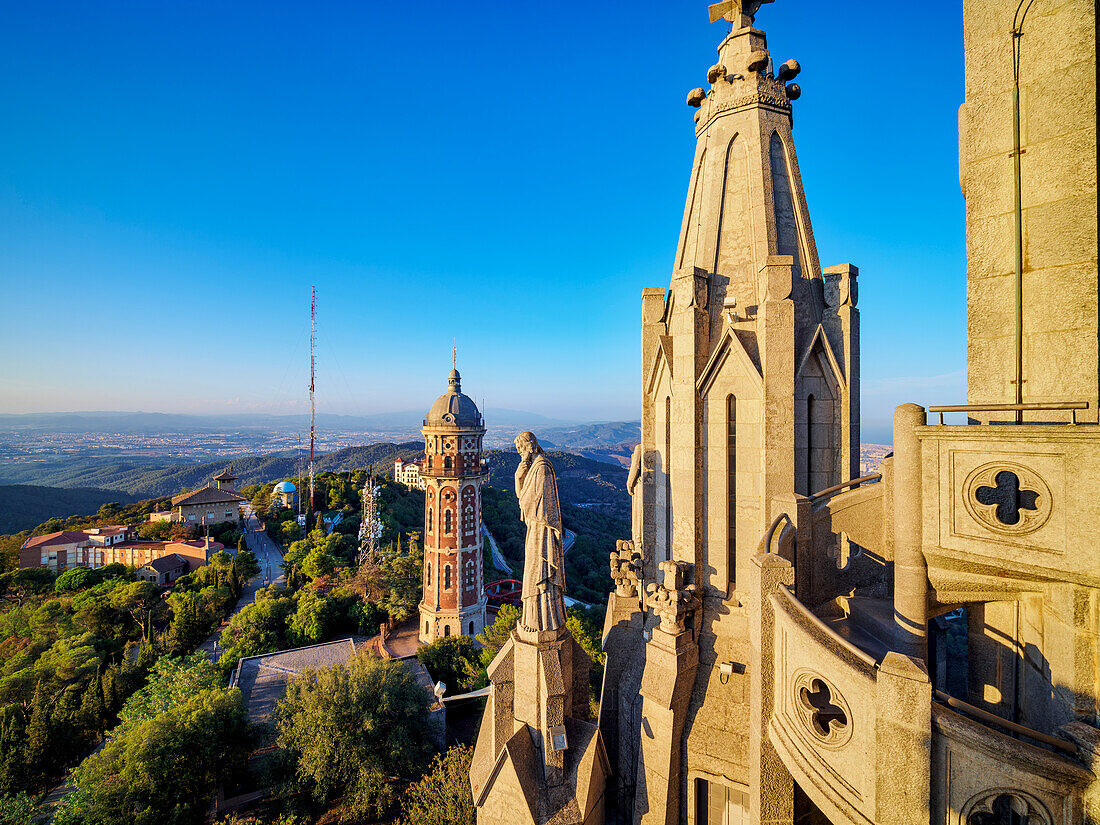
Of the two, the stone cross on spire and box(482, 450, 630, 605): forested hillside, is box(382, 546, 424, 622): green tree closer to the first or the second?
box(482, 450, 630, 605): forested hillside

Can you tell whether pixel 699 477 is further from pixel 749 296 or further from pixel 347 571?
pixel 347 571

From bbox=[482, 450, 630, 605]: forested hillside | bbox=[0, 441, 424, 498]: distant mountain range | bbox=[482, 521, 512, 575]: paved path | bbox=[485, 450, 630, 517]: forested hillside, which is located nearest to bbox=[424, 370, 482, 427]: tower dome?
bbox=[482, 450, 630, 605]: forested hillside

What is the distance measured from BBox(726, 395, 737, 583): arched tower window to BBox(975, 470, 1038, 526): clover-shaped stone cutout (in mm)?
3559

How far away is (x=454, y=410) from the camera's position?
127 ft

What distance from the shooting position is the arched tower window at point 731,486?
7766mm

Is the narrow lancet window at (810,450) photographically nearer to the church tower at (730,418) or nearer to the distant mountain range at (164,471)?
the church tower at (730,418)

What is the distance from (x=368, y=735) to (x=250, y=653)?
54.0ft

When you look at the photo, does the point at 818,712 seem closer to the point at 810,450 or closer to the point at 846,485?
the point at 846,485

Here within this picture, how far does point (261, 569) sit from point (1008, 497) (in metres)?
61.5

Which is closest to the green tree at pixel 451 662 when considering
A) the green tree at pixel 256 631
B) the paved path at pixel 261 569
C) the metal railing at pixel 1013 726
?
the green tree at pixel 256 631

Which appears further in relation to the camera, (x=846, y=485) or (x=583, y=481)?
(x=583, y=481)

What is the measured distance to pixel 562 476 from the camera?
154250 mm

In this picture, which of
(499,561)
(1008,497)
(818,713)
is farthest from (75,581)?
(1008,497)

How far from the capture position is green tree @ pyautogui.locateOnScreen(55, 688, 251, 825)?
1479 cm
